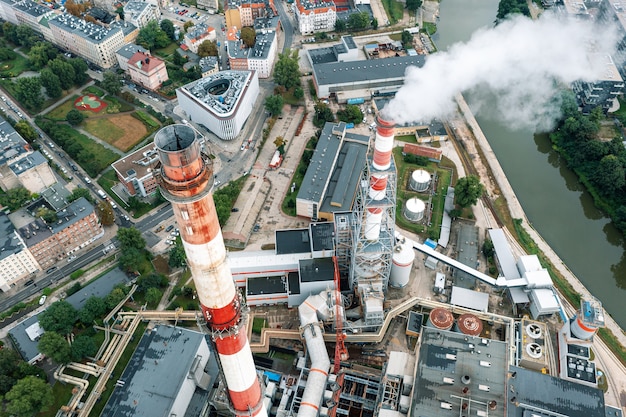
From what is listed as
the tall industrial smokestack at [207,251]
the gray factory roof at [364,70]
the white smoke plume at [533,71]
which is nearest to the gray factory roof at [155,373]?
the tall industrial smokestack at [207,251]

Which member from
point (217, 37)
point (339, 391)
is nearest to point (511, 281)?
point (339, 391)

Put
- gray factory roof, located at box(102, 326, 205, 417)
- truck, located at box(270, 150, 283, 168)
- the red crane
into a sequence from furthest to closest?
truck, located at box(270, 150, 283, 168), the red crane, gray factory roof, located at box(102, 326, 205, 417)

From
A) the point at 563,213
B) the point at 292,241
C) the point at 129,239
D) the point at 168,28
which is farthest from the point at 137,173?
the point at 563,213

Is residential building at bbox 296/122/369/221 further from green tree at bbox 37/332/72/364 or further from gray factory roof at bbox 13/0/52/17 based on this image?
gray factory roof at bbox 13/0/52/17

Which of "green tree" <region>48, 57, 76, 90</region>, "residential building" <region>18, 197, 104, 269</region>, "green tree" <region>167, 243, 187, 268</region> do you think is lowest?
"residential building" <region>18, 197, 104, 269</region>

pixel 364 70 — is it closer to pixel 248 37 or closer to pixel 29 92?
pixel 248 37

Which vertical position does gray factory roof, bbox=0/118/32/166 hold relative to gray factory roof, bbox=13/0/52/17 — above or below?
below

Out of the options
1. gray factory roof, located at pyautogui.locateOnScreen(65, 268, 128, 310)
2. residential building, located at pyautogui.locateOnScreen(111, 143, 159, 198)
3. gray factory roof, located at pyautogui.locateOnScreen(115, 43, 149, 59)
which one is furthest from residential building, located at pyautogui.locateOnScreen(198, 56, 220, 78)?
gray factory roof, located at pyautogui.locateOnScreen(65, 268, 128, 310)

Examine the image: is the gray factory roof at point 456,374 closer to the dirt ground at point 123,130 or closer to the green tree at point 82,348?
the green tree at point 82,348
